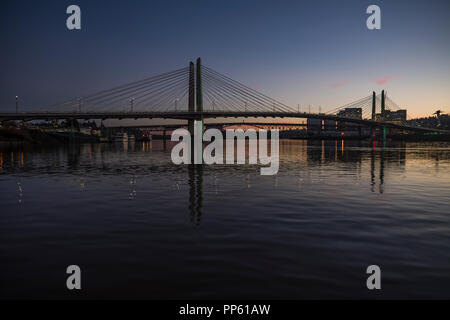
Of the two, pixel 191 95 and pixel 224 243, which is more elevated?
pixel 191 95

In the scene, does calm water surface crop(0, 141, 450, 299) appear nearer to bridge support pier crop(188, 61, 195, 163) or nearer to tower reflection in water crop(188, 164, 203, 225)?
tower reflection in water crop(188, 164, 203, 225)

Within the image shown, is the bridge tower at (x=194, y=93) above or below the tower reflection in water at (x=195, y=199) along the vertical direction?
above

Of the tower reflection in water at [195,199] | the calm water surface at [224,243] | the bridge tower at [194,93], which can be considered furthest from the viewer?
the bridge tower at [194,93]

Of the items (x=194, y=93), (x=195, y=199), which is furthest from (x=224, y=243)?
(x=194, y=93)

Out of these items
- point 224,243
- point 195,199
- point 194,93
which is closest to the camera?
point 224,243

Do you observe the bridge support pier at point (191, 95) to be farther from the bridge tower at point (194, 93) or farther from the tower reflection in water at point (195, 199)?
the tower reflection in water at point (195, 199)

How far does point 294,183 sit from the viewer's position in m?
20.8

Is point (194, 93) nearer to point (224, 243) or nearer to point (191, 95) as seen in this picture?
point (191, 95)

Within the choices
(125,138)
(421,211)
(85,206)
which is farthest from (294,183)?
(125,138)

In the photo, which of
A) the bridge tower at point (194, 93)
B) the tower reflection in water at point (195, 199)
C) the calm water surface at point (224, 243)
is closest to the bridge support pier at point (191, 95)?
the bridge tower at point (194, 93)

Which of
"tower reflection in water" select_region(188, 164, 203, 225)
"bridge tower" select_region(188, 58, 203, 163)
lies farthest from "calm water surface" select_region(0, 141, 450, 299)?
"bridge tower" select_region(188, 58, 203, 163)

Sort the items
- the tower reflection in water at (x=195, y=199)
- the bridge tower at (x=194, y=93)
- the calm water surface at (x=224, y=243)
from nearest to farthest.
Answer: the calm water surface at (x=224, y=243)
the tower reflection in water at (x=195, y=199)
the bridge tower at (x=194, y=93)

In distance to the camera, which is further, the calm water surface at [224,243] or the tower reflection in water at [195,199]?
the tower reflection in water at [195,199]

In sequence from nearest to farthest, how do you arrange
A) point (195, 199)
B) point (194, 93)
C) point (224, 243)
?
point (224, 243), point (195, 199), point (194, 93)
